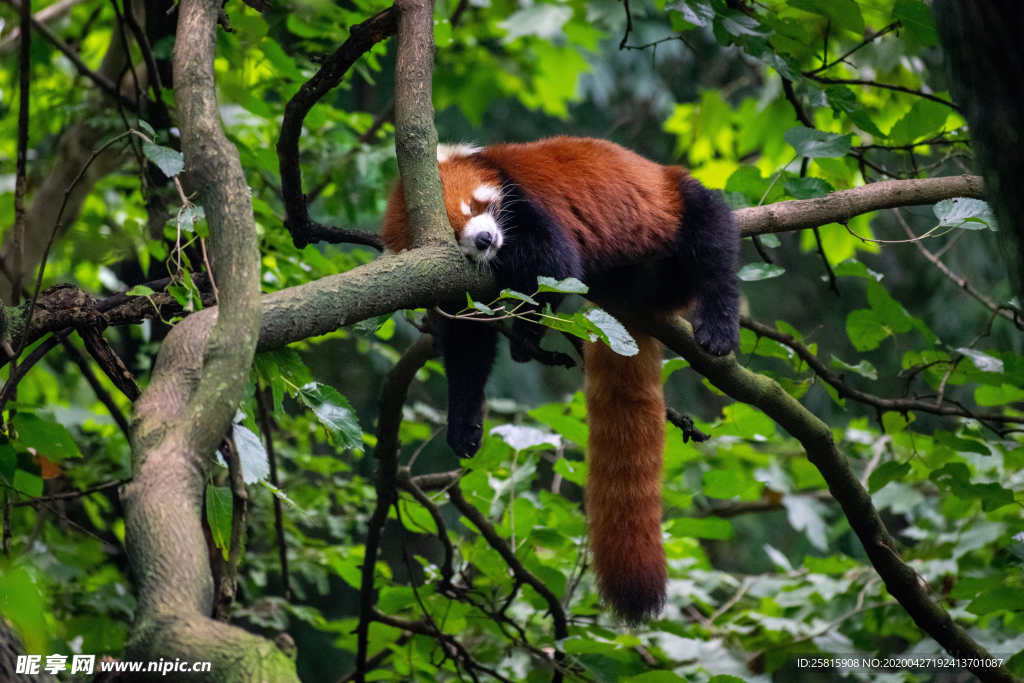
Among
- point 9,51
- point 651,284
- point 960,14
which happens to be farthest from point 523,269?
point 9,51

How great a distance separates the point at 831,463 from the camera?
80.4 inches

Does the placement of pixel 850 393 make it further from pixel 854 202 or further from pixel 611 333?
pixel 611 333

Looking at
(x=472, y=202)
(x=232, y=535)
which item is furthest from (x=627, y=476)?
(x=232, y=535)

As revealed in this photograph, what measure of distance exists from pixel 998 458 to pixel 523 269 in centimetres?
219

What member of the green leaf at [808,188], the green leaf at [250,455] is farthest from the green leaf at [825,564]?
the green leaf at [250,455]

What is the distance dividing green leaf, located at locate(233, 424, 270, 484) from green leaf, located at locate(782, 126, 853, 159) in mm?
1526

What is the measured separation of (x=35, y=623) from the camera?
0.81 metres

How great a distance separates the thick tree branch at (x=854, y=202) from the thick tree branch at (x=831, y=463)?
365 millimetres

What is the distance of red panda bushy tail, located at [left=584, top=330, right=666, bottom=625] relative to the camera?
2.10m

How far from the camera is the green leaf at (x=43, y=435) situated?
148 cm

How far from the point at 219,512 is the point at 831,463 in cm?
160

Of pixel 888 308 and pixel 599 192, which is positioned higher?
pixel 599 192

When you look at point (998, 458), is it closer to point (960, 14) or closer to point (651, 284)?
point (651, 284)

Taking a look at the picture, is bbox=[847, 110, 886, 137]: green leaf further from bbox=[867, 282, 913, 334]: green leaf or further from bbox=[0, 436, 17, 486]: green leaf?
bbox=[0, 436, 17, 486]: green leaf
